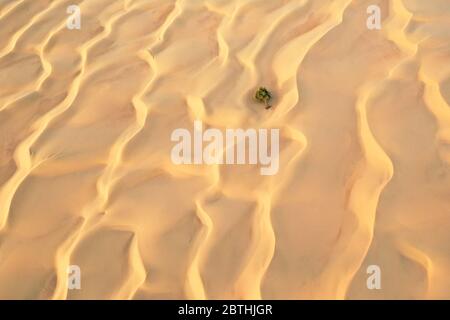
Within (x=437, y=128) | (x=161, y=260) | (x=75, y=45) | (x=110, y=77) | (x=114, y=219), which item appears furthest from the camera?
(x=75, y=45)

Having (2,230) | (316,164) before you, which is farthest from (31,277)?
(316,164)

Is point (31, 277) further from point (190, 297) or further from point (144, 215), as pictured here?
point (190, 297)

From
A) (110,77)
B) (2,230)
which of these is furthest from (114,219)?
(110,77)

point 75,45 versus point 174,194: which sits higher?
point 75,45

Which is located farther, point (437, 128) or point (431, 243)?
point (437, 128)

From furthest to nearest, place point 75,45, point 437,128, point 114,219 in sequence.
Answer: point 75,45
point 437,128
point 114,219

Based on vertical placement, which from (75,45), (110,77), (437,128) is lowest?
(437,128)

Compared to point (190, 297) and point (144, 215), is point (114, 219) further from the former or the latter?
point (190, 297)
